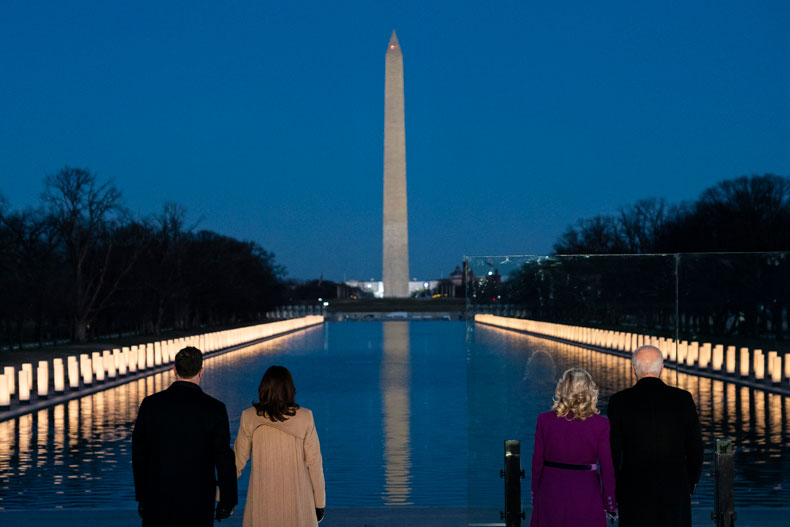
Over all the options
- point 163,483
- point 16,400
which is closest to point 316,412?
point 16,400

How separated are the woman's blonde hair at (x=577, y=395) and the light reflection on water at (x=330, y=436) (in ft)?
17.6

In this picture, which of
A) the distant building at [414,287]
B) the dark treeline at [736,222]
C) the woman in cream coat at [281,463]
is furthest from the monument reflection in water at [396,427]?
the distant building at [414,287]

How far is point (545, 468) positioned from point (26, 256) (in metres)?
41.8

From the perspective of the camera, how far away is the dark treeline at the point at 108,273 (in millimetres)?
42906

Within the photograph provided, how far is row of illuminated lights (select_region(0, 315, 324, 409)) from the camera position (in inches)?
781

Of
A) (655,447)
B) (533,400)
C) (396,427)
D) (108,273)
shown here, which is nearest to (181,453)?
(655,447)

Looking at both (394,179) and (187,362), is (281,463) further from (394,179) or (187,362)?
(394,179)

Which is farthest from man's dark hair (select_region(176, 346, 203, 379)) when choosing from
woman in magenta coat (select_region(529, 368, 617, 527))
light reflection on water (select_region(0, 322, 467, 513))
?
light reflection on water (select_region(0, 322, 467, 513))

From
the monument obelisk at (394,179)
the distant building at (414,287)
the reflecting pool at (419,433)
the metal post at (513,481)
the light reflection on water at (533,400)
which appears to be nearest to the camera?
the metal post at (513,481)

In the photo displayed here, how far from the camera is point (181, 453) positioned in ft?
18.9

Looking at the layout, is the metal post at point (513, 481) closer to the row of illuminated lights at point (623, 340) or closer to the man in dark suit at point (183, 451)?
the man in dark suit at point (183, 451)

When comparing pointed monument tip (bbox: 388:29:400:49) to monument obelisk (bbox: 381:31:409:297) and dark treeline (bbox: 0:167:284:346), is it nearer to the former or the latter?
monument obelisk (bbox: 381:31:409:297)

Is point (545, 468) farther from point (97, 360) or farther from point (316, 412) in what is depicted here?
Result: point (97, 360)

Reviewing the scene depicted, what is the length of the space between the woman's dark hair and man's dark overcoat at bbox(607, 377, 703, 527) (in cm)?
178
